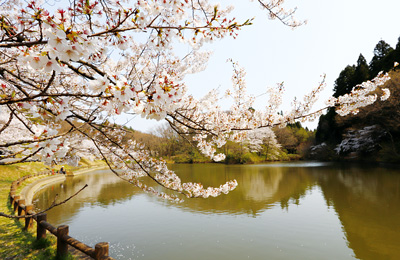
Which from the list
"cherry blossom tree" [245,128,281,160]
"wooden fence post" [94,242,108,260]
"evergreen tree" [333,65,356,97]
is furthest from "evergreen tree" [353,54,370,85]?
"wooden fence post" [94,242,108,260]

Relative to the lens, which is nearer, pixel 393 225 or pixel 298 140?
pixel 393 225

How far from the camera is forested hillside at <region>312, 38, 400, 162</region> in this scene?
17.0m

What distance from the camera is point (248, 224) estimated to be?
6219 mm

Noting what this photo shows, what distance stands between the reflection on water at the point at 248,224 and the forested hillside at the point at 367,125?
7.98 m

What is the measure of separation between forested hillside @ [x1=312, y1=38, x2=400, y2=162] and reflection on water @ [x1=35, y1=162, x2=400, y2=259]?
26.2 feet

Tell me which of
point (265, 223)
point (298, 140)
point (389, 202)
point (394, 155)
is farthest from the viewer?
point (298, 140)

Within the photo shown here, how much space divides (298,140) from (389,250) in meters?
36.9

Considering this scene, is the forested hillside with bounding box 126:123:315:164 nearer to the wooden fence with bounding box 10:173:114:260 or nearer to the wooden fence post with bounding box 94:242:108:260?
the wooden fence with bounding box 10:173:114:260

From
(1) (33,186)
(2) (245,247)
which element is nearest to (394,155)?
(2) (245,247)

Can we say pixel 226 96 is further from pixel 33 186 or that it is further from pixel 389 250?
pixel 33 186

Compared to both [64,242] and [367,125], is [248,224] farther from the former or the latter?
[367,125]

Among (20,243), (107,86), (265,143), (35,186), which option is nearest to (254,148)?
(265,143)

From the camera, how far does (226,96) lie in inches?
167

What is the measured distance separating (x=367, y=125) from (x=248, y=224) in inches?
809
